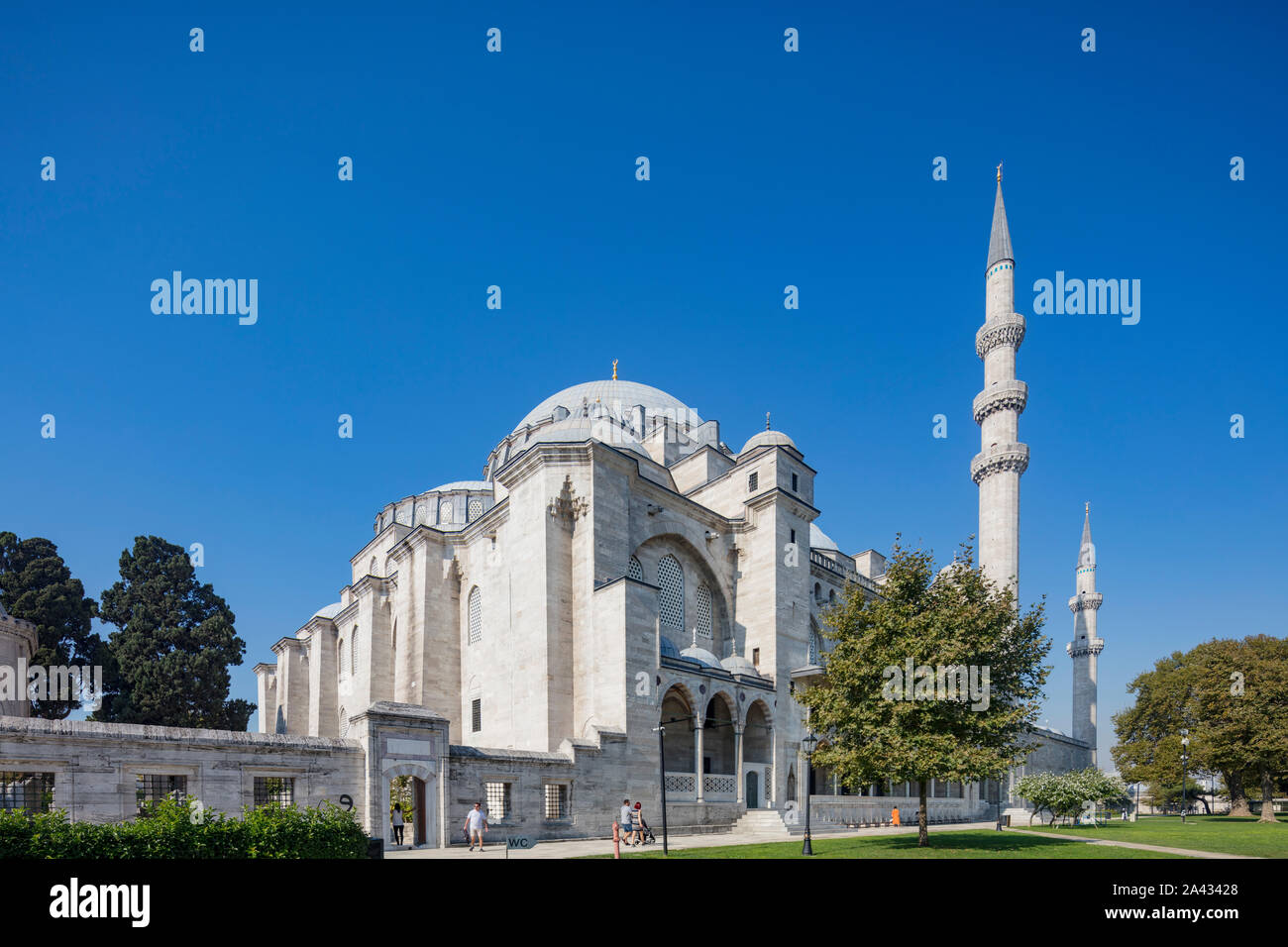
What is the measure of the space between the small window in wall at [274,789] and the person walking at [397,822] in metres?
2.69

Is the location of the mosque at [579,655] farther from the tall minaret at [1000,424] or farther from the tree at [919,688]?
the tree at [919,688]

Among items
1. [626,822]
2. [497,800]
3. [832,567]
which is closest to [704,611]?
[832,567]

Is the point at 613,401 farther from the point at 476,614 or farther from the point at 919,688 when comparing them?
the point at 919,688

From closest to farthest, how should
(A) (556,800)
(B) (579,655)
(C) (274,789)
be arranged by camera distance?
(C) (274,789), (A) (556,800), (B) (579,655)

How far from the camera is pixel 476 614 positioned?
111 ft

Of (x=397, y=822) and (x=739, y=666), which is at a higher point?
(x=739, y=666)

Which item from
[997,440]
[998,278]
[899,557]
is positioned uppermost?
[998,278]

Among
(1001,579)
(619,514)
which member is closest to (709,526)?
(619,514)

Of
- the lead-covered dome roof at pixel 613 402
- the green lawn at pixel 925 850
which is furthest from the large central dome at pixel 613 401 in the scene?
the green lawn at pixel 925 850

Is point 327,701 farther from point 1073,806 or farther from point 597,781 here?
Result: point 1073,806

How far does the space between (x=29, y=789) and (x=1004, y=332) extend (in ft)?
161

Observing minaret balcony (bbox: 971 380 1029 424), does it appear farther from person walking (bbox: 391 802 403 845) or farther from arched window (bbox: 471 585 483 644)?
person walking (bbox: 391 802 403 845)
